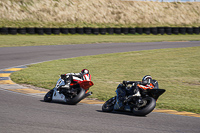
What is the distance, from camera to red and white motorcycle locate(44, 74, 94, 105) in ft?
Result: 27.6

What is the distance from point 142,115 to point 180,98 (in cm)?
260

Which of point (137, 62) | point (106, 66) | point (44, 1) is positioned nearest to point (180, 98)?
point (106, 66)

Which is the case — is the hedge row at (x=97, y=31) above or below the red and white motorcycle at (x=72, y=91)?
below

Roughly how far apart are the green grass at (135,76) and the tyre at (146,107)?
126 centimetres

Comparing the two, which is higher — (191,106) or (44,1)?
(44,1)

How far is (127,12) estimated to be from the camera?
58969 mm

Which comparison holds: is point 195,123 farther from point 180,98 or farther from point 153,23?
point 153,23

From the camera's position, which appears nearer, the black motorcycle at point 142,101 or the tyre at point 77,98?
the black motorcycle at point 142,101

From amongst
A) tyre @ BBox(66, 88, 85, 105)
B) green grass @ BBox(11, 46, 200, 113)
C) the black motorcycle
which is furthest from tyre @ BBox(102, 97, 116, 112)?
green grass @ BBox(11, 46, 200, 113)

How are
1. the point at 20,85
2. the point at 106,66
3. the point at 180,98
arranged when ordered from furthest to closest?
the point at 106,66 < the point at 20,85 < the point at 180,98

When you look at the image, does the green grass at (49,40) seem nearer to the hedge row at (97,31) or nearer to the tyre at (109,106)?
the hedge row at (97,31)

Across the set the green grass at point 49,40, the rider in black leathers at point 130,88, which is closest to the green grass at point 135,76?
the rider in black leathers at point 130,88

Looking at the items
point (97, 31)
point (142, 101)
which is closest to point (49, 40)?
point (97, 31)

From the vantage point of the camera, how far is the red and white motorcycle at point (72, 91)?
8422 mm
